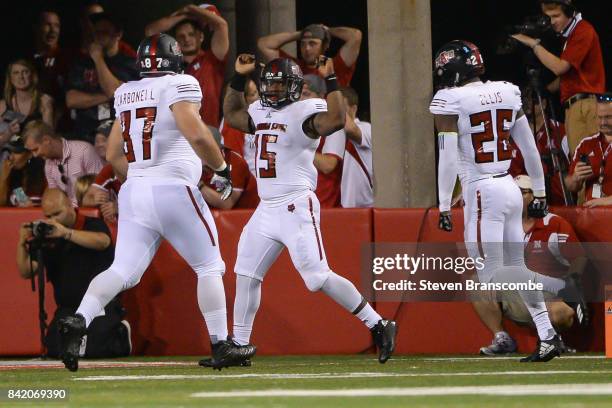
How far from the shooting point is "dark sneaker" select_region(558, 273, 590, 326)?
10695 millimetres

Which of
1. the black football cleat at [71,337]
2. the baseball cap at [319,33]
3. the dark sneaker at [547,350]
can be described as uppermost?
the baseball cap at [319,33]

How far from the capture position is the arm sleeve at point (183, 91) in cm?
892

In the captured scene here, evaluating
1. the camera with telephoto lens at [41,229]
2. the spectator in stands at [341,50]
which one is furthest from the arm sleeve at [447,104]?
the camera with telephoto lens at [41,229]

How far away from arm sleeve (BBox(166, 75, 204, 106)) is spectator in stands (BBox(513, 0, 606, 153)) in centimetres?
358

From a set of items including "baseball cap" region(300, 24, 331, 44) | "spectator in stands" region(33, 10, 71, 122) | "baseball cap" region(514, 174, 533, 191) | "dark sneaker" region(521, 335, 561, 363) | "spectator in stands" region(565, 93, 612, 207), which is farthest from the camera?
"spectator in stands" region(33, 10, 71, 122)

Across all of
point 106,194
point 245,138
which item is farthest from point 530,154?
point 106,194

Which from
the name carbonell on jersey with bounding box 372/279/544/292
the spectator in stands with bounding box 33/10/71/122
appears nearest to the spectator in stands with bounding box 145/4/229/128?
the spectator in stands with bounding box 33/10/71/122

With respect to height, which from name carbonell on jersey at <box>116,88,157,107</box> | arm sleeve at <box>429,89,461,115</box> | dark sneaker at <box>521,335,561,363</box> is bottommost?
dark sneaker at <box>521,335,561,363</box>

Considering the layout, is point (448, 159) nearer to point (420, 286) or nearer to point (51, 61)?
point (420, 286)

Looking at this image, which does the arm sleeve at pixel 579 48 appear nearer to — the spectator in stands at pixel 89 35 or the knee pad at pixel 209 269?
the spectator in stands at pixel 89 35

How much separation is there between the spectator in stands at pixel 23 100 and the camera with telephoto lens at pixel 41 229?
2188 mm

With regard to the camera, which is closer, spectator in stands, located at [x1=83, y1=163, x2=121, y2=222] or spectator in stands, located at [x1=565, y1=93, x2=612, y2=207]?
spectator in stands, located at [x1=565, y1=93, x2=612, y2=207]

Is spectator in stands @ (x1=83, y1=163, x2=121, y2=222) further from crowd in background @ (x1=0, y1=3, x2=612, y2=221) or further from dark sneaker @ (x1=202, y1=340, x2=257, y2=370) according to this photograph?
dark sneaker @ (x1=202, y1=340, x2=257, y2=370)

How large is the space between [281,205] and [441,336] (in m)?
2.12
